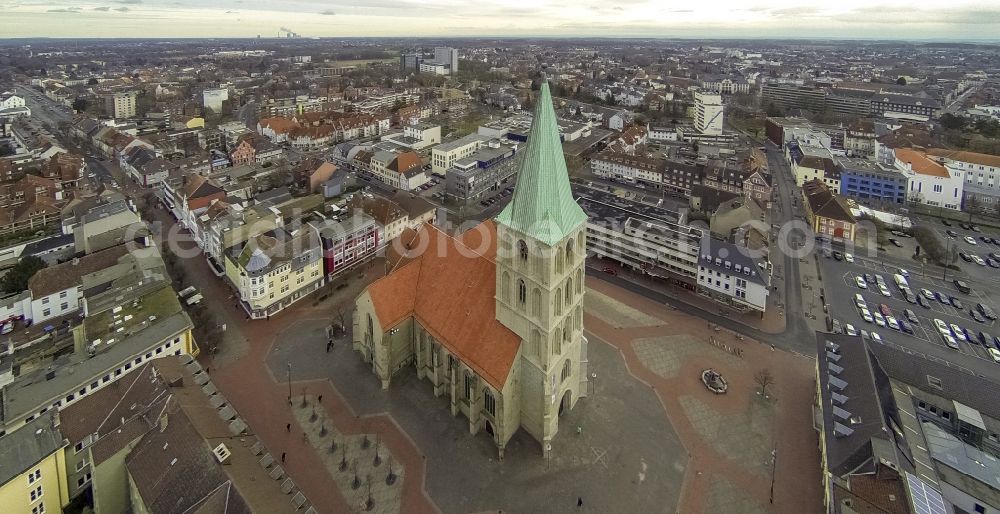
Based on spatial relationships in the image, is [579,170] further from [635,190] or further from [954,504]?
[954,504]

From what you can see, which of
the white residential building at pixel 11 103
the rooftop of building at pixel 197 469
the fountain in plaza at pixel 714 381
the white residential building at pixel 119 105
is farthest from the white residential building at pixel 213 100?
the fountain in plaza at pixel 714 381

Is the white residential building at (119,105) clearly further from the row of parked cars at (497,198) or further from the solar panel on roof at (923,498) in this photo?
the solar panel on roof at (923,498)

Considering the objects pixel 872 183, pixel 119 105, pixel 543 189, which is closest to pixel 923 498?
pixel 543 189

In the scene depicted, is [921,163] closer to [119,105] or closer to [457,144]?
[457,144]

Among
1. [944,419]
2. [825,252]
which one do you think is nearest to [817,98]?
[825,252]

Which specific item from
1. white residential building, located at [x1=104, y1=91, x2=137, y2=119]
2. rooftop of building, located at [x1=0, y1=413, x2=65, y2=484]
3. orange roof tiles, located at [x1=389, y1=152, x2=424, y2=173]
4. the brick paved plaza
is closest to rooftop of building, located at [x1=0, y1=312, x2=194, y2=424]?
rooftop of building, located at [x1=0, y1=413, x2=65, y2=484]

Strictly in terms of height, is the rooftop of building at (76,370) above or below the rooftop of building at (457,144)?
below

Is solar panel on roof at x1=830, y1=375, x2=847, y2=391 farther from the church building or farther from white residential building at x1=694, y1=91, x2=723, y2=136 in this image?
white residential building at x1=694, y1=91, x2=723, y2=136
